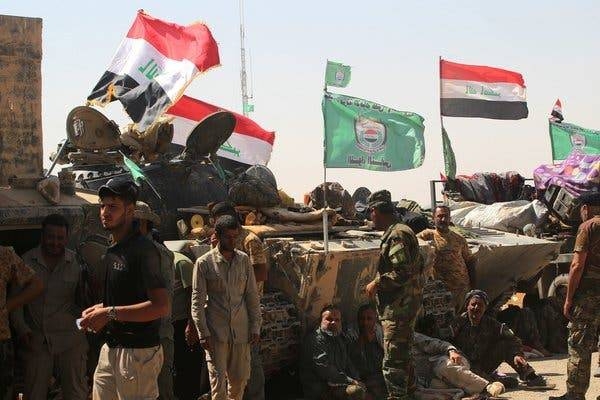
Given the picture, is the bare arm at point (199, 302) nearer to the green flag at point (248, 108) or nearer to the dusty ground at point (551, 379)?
the dusty ground at point (551, 379)

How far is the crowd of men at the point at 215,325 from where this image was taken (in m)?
4.82

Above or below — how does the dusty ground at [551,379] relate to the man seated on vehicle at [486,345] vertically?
below

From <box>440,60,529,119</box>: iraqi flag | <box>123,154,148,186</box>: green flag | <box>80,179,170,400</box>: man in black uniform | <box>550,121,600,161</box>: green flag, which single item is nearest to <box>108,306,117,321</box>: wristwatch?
<box>80,179,170,400</box>: man in black uniform

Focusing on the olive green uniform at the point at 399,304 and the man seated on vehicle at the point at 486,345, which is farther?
the man seated on vehicle at the point at 486,345

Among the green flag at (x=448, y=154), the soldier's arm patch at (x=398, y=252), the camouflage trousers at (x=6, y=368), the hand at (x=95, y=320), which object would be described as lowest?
the camouflage trousers at (x=6, y=368)

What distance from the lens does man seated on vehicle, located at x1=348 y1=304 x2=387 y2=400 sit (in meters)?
8.55

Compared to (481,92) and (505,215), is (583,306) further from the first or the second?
(481,92)

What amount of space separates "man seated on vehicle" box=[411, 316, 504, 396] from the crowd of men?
1 cm

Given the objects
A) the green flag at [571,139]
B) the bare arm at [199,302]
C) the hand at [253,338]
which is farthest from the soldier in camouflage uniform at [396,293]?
the green flag at [571,139]

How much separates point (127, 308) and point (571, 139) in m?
16.3

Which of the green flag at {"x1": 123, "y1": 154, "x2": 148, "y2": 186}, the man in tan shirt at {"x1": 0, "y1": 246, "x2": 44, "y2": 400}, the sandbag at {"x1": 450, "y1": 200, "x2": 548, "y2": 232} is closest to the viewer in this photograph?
the man in tan shirt at {"x1": 0, "y1": 246, "x2": 44, "y2": 400}

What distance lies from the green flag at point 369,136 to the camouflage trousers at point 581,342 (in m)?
2.70

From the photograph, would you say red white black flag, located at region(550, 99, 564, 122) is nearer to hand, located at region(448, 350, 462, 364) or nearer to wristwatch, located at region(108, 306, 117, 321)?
hand, located at region(448, 350, 462, 364)

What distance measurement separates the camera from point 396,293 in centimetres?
714
